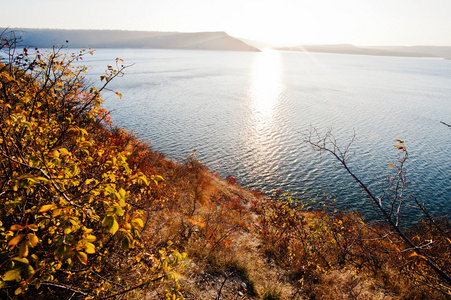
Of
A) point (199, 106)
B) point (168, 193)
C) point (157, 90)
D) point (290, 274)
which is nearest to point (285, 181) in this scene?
point (168, 193)

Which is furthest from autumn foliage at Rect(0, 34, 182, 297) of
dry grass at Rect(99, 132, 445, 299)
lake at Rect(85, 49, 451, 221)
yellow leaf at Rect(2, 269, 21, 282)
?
lake at Rect(85, 49, 451, 221)

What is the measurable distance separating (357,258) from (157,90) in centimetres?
5671

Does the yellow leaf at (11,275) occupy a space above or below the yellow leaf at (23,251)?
below

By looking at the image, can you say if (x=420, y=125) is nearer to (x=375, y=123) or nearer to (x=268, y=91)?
(x=375, y=123)

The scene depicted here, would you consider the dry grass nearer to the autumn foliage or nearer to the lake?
the autumn foliage

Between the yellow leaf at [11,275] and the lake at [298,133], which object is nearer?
the yellow leaf at [11,275]

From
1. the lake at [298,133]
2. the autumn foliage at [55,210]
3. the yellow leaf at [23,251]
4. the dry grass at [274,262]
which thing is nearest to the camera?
the yellow leaf at [23,251]

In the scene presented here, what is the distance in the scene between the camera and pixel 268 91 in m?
66.3

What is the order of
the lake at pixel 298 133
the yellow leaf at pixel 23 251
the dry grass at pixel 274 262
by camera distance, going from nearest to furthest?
the yellow leaf at pixel 23 251 → the dry grass at pixel 274 262 → the lake at pixel 298 133

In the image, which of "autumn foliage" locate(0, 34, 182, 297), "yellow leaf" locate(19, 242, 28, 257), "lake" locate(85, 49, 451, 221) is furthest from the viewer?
"lake" locate(85, 49, 451, 221)

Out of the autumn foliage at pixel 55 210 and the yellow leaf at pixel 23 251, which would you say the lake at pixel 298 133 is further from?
the yellow leaf at pixel 23 251

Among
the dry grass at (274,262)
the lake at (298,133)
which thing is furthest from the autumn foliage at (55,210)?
the lake at (298,133)

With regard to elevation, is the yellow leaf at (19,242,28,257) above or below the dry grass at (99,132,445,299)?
above

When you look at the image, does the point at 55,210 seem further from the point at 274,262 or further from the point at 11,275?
the point at 274,262
